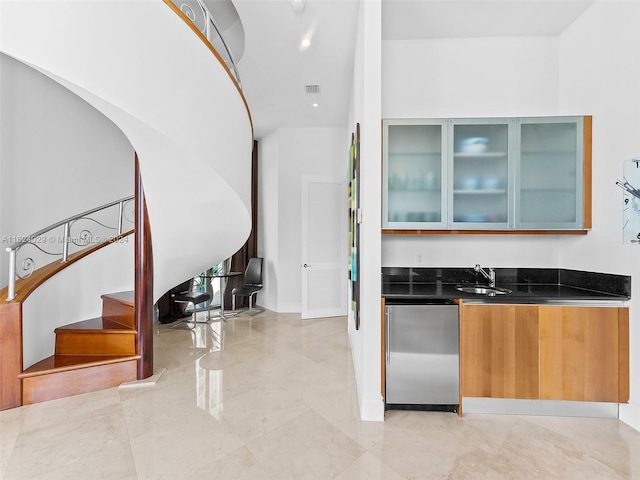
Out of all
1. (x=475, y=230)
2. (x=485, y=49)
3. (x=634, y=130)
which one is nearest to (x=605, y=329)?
(x=475, y=230)

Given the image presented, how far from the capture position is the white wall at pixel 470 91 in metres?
2.70

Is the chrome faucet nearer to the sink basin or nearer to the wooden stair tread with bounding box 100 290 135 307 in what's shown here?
the sink basin

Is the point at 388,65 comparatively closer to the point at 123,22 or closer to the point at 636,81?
the point at 636,81

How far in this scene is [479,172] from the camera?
2498mm

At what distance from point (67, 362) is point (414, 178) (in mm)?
3422

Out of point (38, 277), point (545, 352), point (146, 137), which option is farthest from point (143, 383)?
point (545, 352)

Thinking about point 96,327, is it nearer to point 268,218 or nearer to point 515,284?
point 268,218

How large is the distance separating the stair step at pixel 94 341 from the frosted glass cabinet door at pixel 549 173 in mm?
3650

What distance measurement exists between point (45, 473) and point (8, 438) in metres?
0.59

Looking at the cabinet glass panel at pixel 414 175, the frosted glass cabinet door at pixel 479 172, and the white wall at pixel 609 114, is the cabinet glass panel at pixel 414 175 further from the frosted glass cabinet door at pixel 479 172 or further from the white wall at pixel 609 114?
the white wall at pixel 609 114

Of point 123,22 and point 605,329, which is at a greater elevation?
point 123,22

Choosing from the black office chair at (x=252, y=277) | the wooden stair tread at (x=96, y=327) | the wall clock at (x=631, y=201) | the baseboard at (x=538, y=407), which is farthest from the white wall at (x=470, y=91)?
the black office chair at (x=252, y=277)

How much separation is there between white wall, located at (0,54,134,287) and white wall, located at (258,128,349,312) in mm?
2284

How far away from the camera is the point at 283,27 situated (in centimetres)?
Answer: 264
